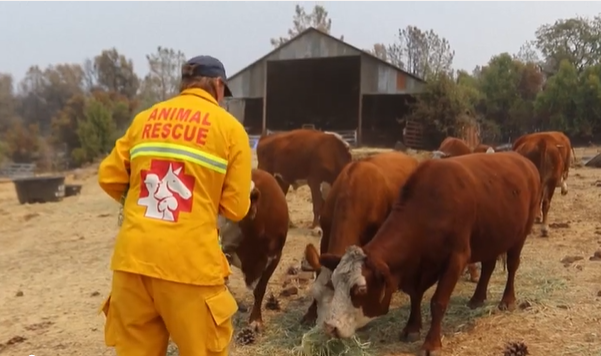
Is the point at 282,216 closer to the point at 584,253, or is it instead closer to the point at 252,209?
the point at 252,209

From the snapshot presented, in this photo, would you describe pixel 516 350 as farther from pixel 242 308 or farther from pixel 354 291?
pixel 242 308

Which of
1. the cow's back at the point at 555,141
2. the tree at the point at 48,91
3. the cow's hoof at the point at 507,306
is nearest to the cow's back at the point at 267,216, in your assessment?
the cow's hoof at the point at 507,306

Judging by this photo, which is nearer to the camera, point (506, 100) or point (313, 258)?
point (313, 258)

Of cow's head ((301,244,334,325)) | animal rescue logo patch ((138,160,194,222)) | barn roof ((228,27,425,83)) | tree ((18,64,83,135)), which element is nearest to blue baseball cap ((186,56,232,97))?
animal rescue logo patch ((138,160,194,222))

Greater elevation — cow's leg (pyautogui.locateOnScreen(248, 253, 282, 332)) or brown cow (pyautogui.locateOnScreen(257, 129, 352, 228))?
brown cow (pyautogui.locateOnScreen(257, 129, 352, 228))

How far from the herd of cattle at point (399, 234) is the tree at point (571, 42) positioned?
46.8 m

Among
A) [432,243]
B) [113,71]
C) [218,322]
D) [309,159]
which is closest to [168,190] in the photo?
[218,322]

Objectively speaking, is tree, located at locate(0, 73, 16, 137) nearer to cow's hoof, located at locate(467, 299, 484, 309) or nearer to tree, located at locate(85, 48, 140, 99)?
tree, located at locate(85, 48, 140, 99)

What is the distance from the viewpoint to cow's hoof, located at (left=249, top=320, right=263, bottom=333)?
6.58 meters

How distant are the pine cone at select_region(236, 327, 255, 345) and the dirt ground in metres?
0.07

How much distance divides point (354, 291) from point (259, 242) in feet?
5.36

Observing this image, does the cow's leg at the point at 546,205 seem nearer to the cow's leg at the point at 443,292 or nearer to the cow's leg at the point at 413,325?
the cow's leg at the point at 413,325

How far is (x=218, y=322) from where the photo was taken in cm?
378

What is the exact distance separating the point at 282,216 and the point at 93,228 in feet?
28.7
